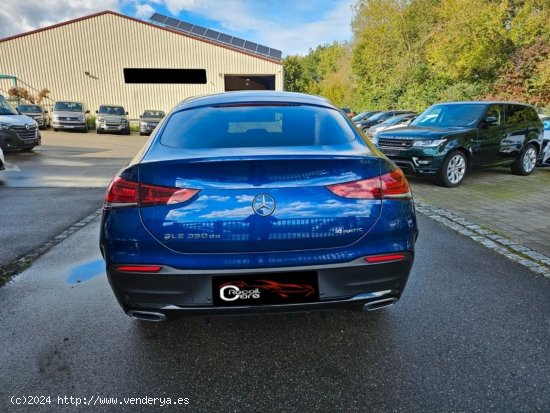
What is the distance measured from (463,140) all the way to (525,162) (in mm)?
2622

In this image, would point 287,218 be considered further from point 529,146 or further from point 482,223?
point 529,146

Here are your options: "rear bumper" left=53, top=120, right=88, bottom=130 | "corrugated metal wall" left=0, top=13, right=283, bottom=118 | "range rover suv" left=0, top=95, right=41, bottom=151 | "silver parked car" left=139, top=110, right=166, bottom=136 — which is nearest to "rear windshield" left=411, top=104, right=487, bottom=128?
"range rover suv" left=0, top=95, right=41, bottom=151

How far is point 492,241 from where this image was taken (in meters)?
4.65

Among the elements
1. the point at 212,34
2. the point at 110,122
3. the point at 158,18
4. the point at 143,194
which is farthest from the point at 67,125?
the point at 143,194

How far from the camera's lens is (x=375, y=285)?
224 cm

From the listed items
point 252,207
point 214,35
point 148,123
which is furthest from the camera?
point 214,35

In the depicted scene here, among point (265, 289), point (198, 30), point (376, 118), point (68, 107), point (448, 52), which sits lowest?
point (265, 289)

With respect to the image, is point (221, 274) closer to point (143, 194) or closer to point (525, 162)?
point (143, 194)

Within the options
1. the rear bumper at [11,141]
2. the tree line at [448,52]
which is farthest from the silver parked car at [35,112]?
the tree line at [448,52]

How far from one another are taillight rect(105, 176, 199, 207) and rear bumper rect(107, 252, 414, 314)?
1.16ft

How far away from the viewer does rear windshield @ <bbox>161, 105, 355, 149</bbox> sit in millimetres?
2469

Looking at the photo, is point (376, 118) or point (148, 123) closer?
point (376, 118)

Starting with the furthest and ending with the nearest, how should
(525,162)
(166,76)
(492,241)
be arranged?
(166,76) < (525,162) < (492,241)

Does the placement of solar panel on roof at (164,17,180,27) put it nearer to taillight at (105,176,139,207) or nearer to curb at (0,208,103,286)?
curb at (0,208,103,286)
